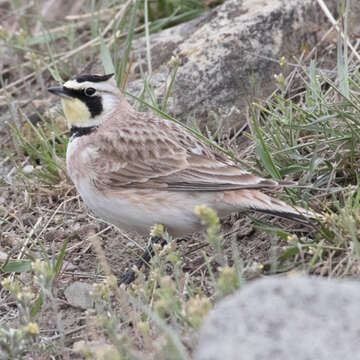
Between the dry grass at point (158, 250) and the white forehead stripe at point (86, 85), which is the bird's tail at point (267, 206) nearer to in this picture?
the dry grass at point (158, 250)

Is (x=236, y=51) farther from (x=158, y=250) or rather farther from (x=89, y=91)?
(x=158, y=250)

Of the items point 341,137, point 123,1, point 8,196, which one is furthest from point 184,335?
point 123,1

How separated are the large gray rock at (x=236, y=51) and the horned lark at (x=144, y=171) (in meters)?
1.17

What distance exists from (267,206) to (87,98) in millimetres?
1530

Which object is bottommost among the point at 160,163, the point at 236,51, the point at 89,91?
the point at 236,51

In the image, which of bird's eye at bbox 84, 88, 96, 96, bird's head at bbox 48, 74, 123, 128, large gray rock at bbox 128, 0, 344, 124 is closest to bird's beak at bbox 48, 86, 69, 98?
bird's head at bbox 48, 74, 123, 128

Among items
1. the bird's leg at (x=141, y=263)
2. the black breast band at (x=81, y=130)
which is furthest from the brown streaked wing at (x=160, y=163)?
the bird's leg at (x=141, y=263)

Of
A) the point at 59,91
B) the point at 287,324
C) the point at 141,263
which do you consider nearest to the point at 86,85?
the point at 59,91

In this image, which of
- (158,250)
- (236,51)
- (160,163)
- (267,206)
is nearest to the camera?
(158,250)

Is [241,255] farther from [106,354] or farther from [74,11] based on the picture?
[74,11]

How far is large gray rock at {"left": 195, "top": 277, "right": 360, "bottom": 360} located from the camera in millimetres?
2174

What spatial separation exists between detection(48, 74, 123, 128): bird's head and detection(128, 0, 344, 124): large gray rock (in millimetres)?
1070

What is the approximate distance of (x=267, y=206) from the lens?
409 cm

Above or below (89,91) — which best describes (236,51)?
below
